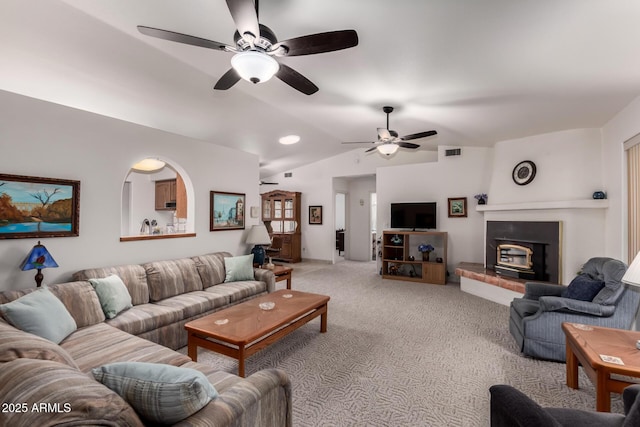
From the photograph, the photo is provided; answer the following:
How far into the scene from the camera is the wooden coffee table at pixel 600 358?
1.74 metres

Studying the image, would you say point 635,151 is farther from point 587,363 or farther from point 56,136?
point 56,136

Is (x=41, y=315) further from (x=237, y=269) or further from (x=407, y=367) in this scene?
(x=407, y=367)

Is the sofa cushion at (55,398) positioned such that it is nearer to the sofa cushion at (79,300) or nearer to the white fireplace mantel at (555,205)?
the sofa cushion at (79,300)

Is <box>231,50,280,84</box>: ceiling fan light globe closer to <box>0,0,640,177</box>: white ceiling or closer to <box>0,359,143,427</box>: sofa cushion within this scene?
<box>0,0,640,177</box>: white ceiling

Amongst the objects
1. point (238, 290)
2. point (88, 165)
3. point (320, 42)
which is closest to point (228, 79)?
point (320, 42)

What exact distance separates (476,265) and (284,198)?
17.3ft

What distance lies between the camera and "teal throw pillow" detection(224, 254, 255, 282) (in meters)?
4.12

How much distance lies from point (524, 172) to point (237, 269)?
191 inches

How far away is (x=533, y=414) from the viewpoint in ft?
3.70

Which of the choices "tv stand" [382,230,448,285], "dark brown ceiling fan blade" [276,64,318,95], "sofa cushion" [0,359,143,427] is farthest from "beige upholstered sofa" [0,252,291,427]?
"tv stand" [382,230,448,285]

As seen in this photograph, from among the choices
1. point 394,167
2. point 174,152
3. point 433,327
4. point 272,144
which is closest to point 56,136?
point 174,152

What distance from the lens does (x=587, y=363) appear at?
195 centimetres

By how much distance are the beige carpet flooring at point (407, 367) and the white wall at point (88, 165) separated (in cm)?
164

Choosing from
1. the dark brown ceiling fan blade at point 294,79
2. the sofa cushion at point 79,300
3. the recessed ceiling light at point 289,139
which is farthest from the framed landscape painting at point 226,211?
the dark brown ceiling fan blade at point 294,79
